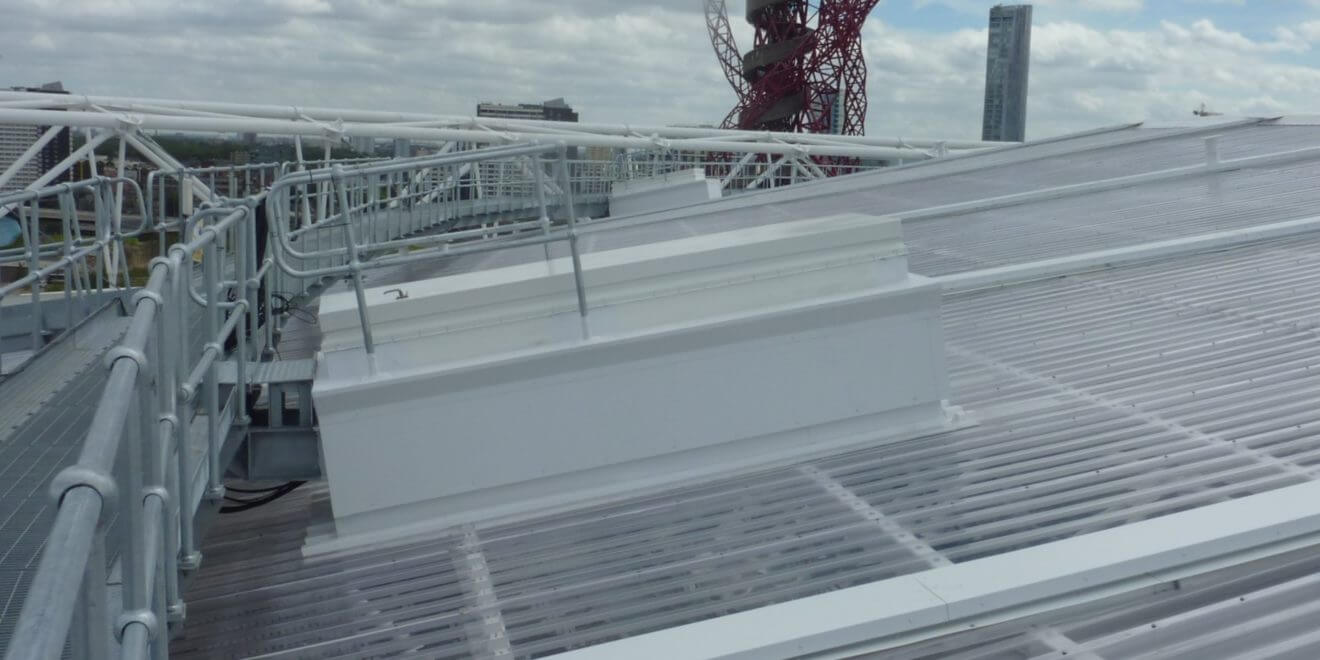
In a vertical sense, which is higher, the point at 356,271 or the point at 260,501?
the point at 356,271

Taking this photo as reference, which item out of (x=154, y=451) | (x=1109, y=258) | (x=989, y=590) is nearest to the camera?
(x=154, y=451)

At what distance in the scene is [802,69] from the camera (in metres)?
36.9

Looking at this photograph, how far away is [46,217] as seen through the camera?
8.02 m

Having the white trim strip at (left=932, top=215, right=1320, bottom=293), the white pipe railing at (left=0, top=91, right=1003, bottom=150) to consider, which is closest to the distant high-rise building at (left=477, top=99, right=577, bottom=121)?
the white pipe railing at (left=0, top=91, right=1003, bottom=150)

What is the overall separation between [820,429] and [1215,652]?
2.11 metres

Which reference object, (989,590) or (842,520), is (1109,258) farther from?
(989,590)

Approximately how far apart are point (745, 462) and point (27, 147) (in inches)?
506

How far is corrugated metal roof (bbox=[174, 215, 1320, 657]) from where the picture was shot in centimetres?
327

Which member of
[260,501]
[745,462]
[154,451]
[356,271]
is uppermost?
[356,271]

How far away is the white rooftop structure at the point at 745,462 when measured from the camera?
9.21 feet

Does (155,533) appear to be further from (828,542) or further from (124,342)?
(828,542)

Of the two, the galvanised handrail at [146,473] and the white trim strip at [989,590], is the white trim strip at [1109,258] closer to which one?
the galvanised handrail at [146,473]

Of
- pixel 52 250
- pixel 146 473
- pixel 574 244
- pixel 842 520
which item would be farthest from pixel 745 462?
pixel 52 250

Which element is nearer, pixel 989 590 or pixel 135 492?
pixel 135 492
